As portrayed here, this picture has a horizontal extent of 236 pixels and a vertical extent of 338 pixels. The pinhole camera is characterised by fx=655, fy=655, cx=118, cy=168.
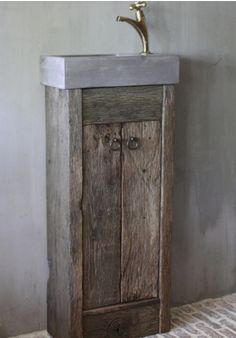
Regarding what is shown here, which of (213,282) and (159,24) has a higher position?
(159,24)

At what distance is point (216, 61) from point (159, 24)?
0.32 m

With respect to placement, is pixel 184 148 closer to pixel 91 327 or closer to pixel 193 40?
pixel 193 40

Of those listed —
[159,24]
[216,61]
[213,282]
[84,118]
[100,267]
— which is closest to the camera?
[84,118]

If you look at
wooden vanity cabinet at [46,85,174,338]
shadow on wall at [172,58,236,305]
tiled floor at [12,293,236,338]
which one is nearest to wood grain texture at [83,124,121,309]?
wooden vanity cabinet at [46,85,174,338]

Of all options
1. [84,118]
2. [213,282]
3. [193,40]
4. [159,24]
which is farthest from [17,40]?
[213,282]

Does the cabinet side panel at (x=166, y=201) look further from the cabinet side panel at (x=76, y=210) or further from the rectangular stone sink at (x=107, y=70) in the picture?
the cabinet side panel at (x=76, y=210)

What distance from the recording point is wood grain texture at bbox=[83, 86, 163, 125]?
224 cm

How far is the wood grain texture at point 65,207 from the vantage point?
2223 millimetres

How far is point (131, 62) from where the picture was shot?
2.27 meters

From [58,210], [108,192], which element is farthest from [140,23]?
[58,210]

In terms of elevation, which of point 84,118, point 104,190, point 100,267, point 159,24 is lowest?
point 100,267

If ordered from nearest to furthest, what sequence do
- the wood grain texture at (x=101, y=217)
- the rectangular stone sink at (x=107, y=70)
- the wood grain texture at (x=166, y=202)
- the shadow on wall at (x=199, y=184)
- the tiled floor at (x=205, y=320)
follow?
the rectangular stone sink at (x=107, y=70), the wood grain texture at (x=101, y=217), the wood grain texture at (x=166, y=202), the tiled floor at (x=205, y=320), the shadow on wall at (x=199, y=184)

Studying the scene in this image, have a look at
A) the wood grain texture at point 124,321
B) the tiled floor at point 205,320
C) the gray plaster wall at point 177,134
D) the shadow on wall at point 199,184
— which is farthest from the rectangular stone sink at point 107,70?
the tiled floor at point 205,320

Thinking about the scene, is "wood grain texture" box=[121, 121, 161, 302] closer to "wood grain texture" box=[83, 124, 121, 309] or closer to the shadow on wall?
"wood grain texture" box=[83, 124, 121, 309]
